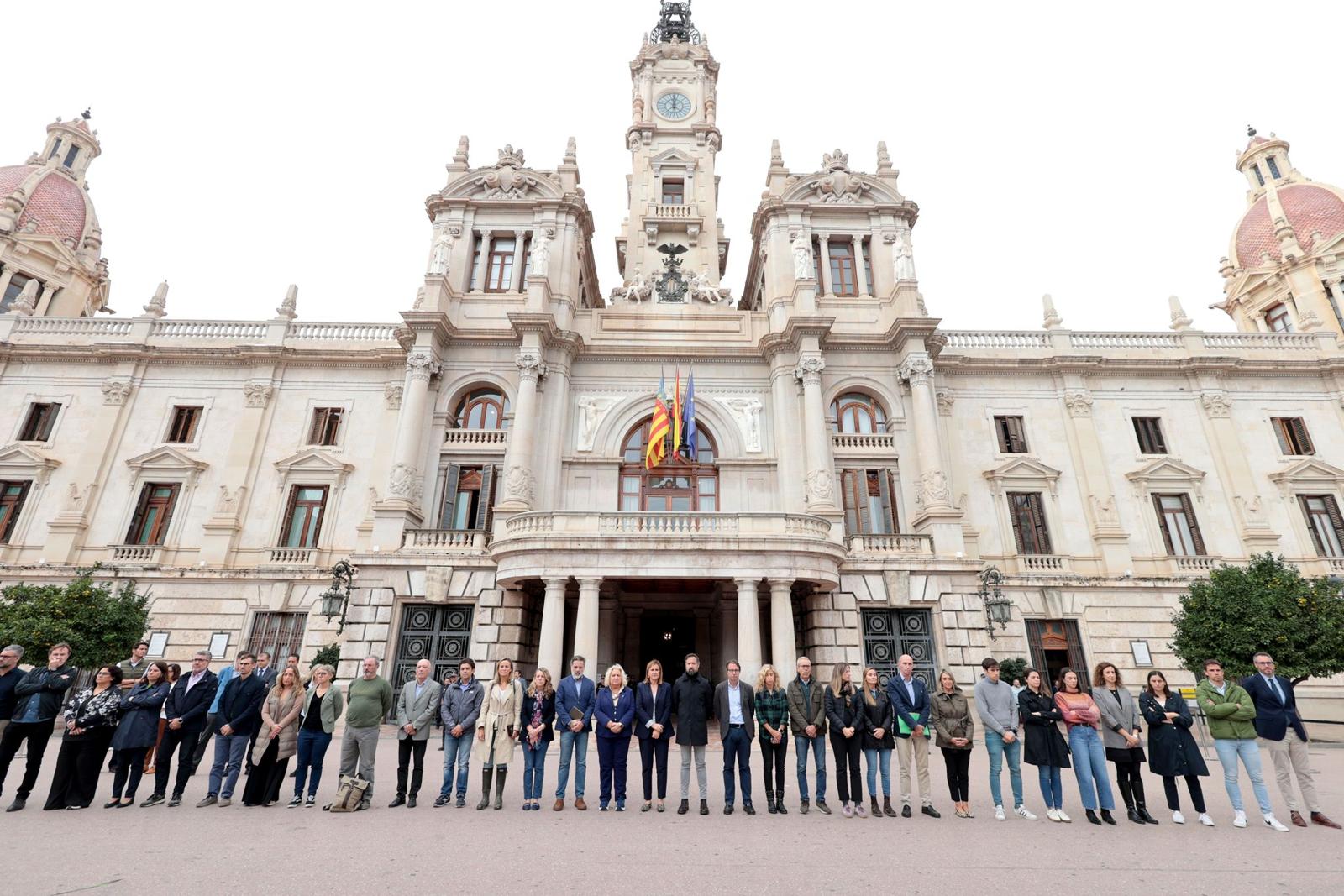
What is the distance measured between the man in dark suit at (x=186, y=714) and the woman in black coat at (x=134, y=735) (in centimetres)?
19

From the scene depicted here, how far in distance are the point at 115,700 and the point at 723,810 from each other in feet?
28.4

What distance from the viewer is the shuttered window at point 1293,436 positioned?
26.5 m

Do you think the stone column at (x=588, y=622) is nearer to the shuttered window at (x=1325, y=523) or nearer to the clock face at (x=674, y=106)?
the shuttered window at (x=1325, y=523)

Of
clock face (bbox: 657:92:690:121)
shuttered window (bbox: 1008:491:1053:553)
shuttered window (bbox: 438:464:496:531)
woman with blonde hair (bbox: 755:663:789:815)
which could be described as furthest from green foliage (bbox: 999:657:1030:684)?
clock face (bbox: 657:92:690:121)

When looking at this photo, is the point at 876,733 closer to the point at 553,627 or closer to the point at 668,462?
the point at 553,627

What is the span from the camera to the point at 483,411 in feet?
84.9

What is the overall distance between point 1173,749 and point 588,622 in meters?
13.2

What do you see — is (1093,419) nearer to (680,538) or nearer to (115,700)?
(680,538)

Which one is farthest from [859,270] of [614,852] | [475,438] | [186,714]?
[186,714]

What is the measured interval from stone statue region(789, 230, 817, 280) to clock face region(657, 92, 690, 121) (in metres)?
13.8

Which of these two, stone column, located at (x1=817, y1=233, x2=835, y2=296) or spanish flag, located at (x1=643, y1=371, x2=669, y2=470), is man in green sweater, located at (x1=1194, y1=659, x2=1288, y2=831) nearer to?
spanish flag, located at (x1=643, y1=371, x2=669, y2=470)

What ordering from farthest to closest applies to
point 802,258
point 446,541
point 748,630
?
point 802,258 → point 446,541 → point 748,630

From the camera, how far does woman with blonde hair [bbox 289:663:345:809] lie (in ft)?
29.4

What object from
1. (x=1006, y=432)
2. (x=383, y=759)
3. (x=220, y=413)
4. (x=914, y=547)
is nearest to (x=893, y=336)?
(x=1006, y=432)
